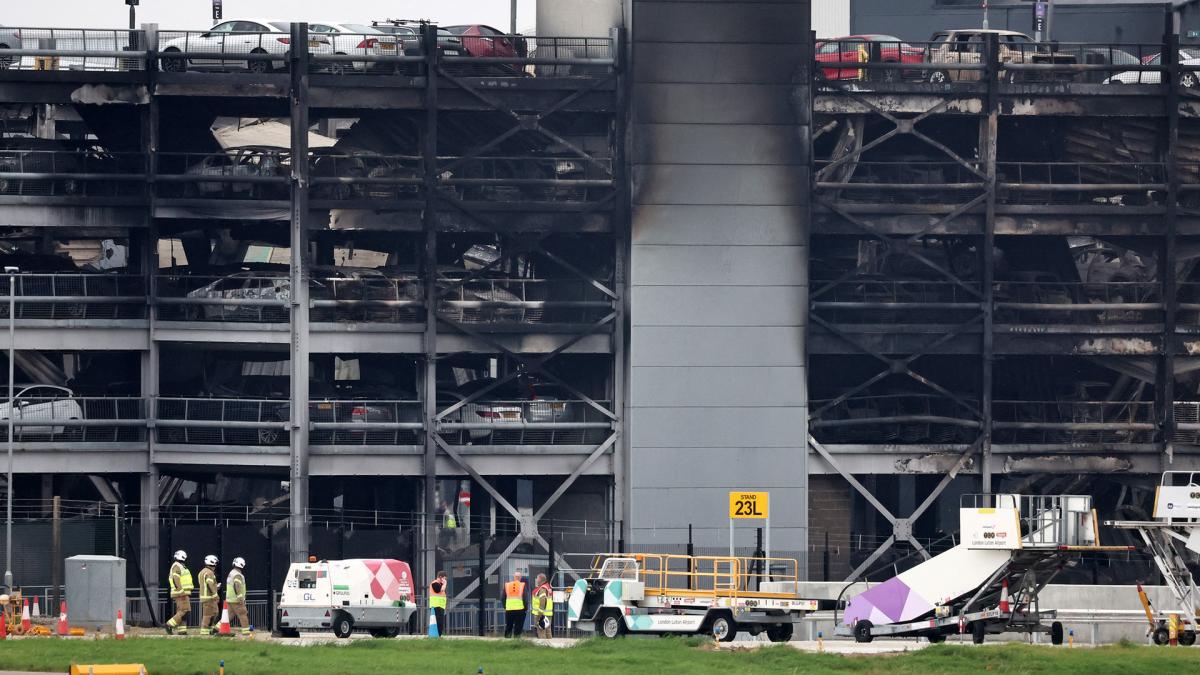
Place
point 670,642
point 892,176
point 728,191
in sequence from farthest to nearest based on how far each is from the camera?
point 892,176
point 728,191
point 670,642

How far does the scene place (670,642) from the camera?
42250 millimetres

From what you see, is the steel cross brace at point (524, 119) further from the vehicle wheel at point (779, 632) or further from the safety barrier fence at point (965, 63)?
the vehicle wheel at point (779, 632)

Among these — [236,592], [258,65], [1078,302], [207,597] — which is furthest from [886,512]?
[207,597]

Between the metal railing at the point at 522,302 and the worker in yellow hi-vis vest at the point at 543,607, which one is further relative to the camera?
the metal railing at the point at 522,302

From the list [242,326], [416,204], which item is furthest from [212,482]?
[416,204]

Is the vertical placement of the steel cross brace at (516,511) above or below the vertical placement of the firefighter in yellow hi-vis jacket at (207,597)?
above

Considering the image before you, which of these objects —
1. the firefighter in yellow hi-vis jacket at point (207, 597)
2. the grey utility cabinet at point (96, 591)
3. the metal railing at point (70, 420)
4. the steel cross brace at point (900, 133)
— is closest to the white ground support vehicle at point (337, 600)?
the firefighter in yellow hi-vis jacket at point (207, 597)

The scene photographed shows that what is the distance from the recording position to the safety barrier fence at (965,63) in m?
64.9

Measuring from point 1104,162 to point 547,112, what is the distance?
18643 mm

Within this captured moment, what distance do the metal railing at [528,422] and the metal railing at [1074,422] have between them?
13139 mm

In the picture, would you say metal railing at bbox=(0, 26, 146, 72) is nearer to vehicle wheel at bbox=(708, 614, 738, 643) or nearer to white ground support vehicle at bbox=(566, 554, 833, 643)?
white ground support vehicle at bbox=(566, 554, 833, 643)

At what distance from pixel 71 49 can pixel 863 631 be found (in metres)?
33.8

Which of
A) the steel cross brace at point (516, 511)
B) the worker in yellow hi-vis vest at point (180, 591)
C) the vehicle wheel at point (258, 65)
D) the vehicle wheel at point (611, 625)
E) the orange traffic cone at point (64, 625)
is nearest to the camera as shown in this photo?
the orange traffic cone at point (64, 625)

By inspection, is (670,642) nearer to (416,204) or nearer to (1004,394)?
(416,204)
